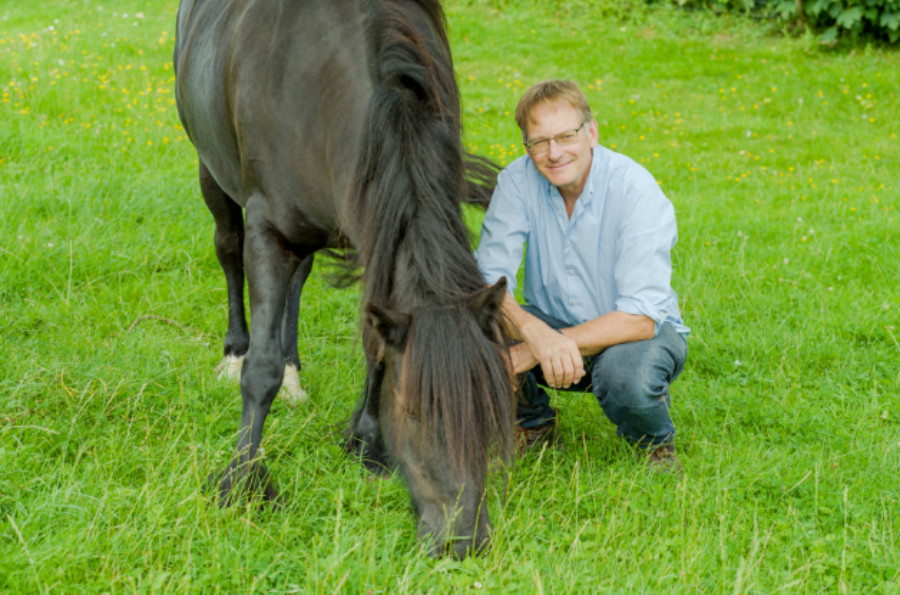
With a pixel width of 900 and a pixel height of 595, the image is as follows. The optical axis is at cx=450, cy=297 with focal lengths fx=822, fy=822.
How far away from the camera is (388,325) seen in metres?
2.42

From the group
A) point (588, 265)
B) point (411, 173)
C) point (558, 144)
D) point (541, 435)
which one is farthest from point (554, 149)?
point (541, 435)

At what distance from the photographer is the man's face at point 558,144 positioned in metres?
3.32

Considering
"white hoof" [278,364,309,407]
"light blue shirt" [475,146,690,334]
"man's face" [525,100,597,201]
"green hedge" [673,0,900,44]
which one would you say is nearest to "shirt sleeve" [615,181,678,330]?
"light blue shirt" [475,146,690,334]

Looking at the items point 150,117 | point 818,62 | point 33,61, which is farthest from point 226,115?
point 818,62

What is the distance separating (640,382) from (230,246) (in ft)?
8.32

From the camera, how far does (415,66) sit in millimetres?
2779

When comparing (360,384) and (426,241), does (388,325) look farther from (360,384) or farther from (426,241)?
(360,384)

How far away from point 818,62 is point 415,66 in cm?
968

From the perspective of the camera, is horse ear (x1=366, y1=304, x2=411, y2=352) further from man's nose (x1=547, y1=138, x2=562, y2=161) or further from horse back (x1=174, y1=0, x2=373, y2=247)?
man's nose (x1=547, y1=138, x2=562, y2=161)

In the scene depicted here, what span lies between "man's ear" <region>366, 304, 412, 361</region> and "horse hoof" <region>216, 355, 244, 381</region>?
194cm

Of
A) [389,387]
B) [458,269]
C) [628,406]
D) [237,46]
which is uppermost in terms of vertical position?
[237,46]

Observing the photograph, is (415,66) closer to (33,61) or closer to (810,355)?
(810,355)

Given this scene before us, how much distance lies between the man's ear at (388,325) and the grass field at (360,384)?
0.35 meters

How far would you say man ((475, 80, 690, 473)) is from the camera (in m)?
3.23
